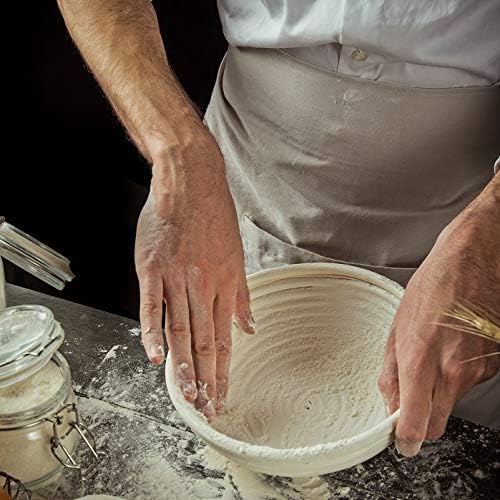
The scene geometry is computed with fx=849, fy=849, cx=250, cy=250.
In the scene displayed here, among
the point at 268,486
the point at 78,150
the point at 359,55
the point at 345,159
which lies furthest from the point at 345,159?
the point at 78,150

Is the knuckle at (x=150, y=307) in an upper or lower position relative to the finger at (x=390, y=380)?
upper

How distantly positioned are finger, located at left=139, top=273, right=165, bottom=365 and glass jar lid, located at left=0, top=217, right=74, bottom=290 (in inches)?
4.8

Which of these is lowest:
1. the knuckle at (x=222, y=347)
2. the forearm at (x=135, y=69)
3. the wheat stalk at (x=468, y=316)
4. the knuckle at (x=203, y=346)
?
the knuckle at (x=222, y=347)

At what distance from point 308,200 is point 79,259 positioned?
1.03 m

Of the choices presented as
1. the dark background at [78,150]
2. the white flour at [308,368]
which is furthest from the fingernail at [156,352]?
the dark background at [78,150]

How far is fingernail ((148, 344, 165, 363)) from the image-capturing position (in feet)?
3.41

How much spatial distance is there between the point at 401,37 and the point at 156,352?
542mm

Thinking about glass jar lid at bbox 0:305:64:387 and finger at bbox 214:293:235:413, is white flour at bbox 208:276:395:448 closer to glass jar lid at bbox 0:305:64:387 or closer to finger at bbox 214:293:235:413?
finger at bbox 214:293:235:413

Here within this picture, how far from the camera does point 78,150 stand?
210cm

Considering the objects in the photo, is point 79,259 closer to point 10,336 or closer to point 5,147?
point 5,147

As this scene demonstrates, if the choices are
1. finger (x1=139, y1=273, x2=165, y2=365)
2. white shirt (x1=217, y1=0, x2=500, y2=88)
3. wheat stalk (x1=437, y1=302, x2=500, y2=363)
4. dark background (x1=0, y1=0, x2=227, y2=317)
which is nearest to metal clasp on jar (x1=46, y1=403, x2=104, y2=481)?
finger (x1=139, y1=273, x2=165, y2=365)

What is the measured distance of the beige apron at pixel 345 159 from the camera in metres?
1.23

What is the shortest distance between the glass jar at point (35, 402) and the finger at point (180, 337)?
143 mm

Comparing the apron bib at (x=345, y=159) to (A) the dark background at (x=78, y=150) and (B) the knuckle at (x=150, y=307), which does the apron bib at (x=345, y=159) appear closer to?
(B) the knuckle at (x=150, y=307)
